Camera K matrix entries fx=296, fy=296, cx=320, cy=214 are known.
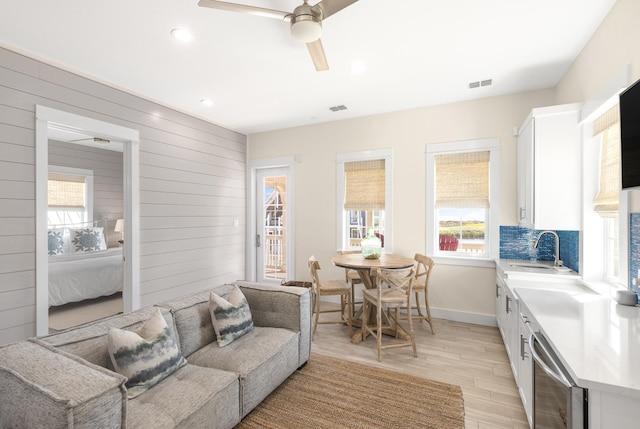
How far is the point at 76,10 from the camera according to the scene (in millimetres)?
2188

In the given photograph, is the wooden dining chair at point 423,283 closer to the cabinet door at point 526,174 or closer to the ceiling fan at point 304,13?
the cabinet door at point 526,174

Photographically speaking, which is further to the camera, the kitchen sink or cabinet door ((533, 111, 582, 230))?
the kitchen sink

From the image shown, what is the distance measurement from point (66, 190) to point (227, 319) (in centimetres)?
379

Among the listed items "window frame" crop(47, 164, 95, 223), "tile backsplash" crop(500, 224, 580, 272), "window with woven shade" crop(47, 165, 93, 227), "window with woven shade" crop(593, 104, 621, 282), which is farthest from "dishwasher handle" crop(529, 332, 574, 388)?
"window frame" crop(47, 164, 95, 223)

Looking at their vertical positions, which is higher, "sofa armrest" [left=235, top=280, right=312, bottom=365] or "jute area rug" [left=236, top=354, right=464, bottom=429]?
"sofa armrest" [left=235, top=280, right=312, bottom=365]

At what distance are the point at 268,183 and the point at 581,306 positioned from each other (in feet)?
15.1

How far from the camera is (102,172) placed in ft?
16.1

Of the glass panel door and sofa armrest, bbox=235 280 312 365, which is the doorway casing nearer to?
sofa armrest, bbox=235 280 312 365

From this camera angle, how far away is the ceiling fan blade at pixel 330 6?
1800mm

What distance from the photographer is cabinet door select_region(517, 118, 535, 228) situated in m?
2.89

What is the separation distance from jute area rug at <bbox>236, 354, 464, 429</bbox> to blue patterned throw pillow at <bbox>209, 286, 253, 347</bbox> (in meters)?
0.54

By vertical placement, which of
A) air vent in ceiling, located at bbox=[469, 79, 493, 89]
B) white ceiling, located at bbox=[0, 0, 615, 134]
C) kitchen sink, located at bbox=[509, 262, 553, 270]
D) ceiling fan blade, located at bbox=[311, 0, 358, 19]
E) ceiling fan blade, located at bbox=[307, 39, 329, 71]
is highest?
air vent in ceiling, located at bbox=[469, 79, 493, 89]

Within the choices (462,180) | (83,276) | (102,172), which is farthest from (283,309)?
(102,172)

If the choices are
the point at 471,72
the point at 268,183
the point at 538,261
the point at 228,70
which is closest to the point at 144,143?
the point at 228,70
